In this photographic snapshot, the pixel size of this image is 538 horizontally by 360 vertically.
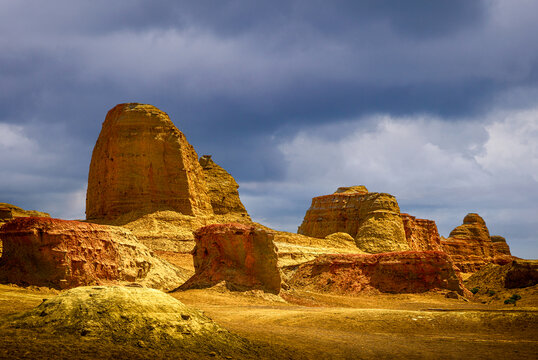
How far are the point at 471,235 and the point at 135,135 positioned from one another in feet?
260

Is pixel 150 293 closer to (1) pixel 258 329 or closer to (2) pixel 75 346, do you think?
(2) pixel 75 346

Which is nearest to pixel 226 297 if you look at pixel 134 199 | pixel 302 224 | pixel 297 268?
pixel 297 268

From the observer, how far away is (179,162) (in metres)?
52.2

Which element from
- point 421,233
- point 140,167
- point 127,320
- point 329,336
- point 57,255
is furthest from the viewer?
point 421,233

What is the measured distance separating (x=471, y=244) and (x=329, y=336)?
9445 centimetres

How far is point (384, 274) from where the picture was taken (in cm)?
3272

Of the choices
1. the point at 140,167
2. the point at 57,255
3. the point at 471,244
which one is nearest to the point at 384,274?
the point at 57,255

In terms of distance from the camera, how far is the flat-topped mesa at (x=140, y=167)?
50.0m

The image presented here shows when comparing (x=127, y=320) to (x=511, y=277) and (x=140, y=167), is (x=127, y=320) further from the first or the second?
(x=140, y=167)

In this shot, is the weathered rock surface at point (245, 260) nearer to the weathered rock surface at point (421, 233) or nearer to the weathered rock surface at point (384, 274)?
the weathered rock surface at point (384, 274)

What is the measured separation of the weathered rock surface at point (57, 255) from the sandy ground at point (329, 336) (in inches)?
49.4

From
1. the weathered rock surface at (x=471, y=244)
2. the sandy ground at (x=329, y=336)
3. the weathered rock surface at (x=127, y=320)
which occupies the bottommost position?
the sandy ground at (x=329, y=336)

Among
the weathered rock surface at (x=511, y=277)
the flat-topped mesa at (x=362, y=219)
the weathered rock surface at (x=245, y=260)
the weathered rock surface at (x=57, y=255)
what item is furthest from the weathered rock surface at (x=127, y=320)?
the flat-topped mesa at (x=362, y=219)

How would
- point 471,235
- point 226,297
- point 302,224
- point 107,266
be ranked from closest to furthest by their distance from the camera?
point 226,297, point 107,266, point 302,224, point 471,235
